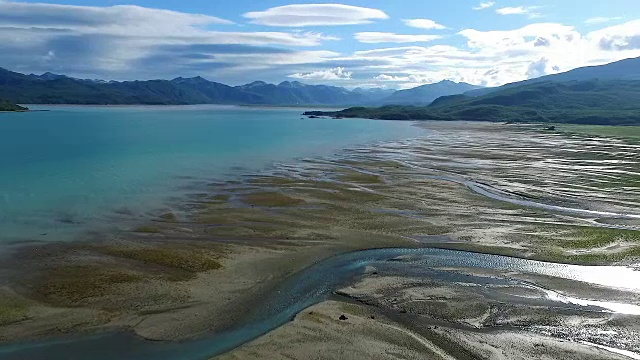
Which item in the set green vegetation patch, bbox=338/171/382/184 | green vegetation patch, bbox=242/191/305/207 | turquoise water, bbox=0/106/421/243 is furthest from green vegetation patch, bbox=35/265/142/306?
green vegetation patch, bbox=338/171/382/184

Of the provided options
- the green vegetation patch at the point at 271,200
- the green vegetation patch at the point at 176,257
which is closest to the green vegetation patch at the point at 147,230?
the green vegetation patch at the point at 176,257

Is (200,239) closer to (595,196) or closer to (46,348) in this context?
(46,348)

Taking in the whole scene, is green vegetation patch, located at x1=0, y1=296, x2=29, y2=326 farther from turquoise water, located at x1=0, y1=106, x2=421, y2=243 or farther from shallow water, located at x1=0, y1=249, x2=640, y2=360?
turquoise water, located at x1=0, y1=106, x2=421, y2=243

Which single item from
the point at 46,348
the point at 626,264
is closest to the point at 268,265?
the point at 46,348

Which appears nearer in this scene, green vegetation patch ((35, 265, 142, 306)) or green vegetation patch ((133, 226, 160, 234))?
green vegetation patch ((35, 265, 142, 306))

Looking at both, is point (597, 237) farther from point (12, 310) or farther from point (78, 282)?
point (12, 310)

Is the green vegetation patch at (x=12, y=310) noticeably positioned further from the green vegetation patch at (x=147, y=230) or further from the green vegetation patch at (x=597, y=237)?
the green vegetation patch at (x=597, y=237)
